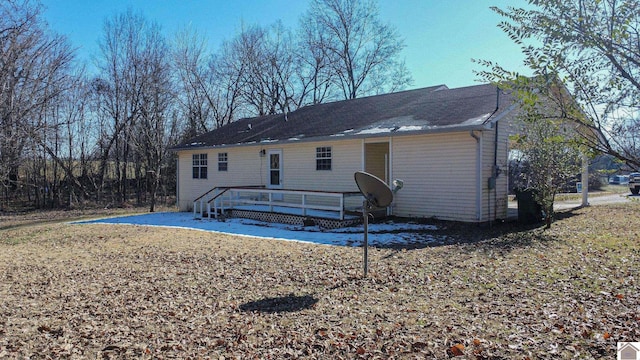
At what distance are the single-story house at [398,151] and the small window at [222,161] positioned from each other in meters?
0.04

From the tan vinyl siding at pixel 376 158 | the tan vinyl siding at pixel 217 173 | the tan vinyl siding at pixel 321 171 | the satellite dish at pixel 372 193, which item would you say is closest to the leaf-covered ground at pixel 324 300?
the satellite dish at pixel 372 193

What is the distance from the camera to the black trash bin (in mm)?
12055

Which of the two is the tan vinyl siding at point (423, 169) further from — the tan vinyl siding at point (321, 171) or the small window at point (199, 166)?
the small window at point (199, 166)

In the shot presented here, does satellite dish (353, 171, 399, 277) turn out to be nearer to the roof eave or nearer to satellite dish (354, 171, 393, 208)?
satellite dish (354, 171, 393, 208)

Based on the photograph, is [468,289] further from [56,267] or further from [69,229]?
[69,229]

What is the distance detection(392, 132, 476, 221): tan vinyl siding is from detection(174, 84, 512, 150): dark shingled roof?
57 cm

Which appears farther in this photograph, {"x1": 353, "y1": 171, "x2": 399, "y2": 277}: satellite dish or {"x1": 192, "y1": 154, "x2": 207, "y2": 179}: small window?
{"x1": 192, "y1": 154, "x2": 207, "y2": 179}: small window

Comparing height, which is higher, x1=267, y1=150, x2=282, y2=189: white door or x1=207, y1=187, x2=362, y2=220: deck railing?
x1=267, y1=150, x2=282, y2=189: white door

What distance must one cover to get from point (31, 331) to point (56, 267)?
3808mm

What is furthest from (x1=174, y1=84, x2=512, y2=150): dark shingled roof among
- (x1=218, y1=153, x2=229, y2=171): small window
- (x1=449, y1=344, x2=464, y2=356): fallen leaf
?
(x1=449, y1=344, x2=464, y2=356): fallen leaf

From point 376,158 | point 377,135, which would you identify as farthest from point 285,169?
point 377,135

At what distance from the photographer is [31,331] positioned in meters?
4.55

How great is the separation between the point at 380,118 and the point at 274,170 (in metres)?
4.62

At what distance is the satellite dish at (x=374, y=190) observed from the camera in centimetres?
683
